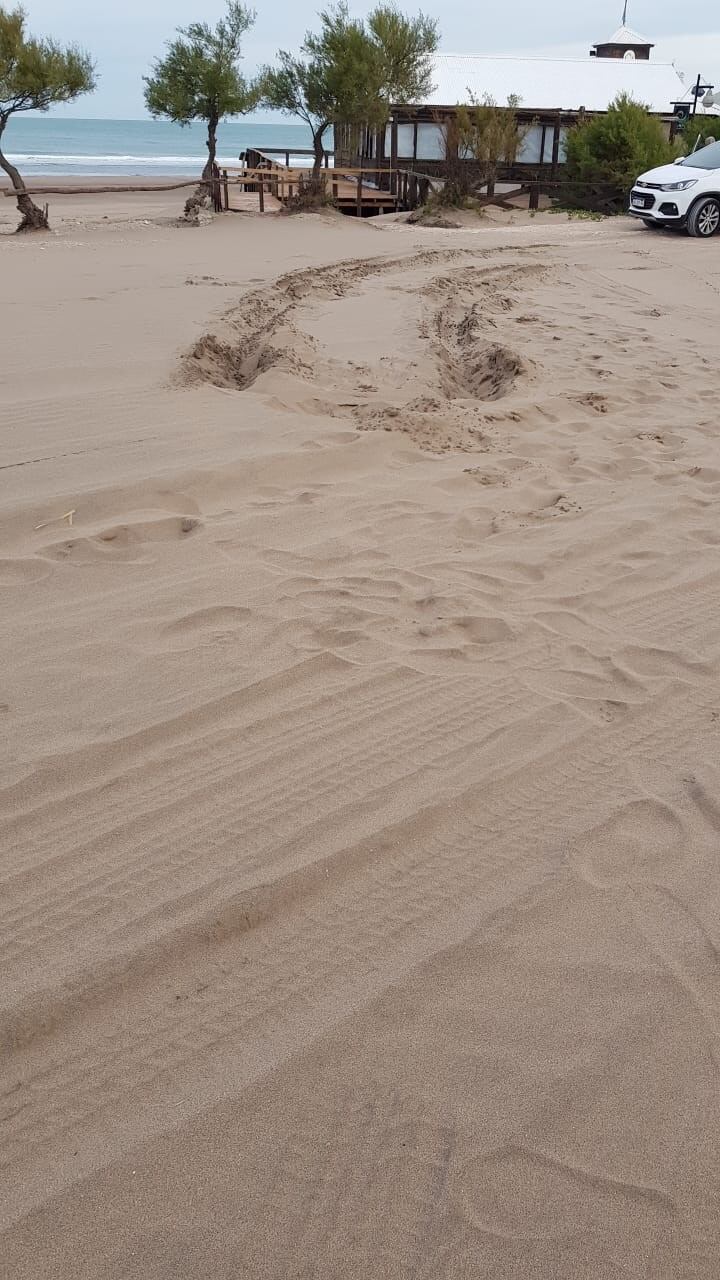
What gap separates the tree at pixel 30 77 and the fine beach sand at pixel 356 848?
15.3 m

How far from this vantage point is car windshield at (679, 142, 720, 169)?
1578 cm

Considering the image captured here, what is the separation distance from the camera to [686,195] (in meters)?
15.7

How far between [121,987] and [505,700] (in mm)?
1435

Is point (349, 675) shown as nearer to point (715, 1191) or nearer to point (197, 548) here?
point (197, 548)

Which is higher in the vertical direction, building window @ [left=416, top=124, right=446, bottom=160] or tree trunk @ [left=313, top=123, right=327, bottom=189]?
building window @ [left=416, top=124, right=446, bottom=160]

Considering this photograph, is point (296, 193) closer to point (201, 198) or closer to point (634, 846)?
point (201, 198)

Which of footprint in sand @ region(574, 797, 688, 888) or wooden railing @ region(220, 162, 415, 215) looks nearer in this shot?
footprint in sand @ region(574, 797, 688, 888)

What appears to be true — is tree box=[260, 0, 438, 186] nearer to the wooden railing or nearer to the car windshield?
the wooden railing

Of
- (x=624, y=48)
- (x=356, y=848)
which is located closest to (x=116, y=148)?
(x=624, y=48)

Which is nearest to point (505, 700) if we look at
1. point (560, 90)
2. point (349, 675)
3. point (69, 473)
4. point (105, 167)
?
point (349, 675)

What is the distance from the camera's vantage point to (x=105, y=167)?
5428cm

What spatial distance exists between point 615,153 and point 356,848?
2304 cm

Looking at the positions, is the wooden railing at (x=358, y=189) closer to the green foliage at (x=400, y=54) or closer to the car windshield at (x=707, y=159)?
the green foliage at (x=400, y=54)

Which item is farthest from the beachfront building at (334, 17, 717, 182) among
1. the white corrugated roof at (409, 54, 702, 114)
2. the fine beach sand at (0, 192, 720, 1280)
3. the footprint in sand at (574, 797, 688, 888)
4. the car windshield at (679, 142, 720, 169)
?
the footprint in sand at (574, 797, 688, 888)
